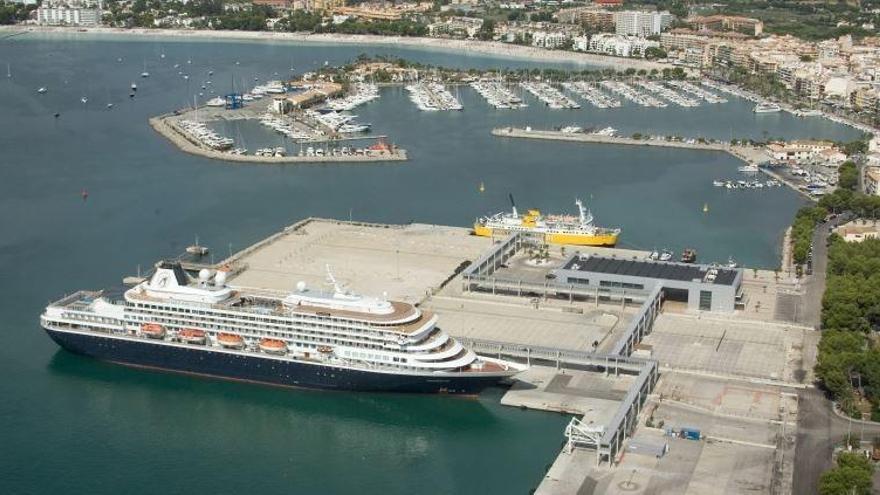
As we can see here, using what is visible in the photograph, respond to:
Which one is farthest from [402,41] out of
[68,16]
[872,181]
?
[872,181]

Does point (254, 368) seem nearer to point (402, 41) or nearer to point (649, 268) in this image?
point (649, 268)

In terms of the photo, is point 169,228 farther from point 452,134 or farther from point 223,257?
point 452,134

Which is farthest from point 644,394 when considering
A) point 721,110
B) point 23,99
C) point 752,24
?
point 752,24

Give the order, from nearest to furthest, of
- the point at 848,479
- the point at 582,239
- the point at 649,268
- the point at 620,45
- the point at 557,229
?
the point at 848,479
the point at 649,268
the point at 582,239
the point at 557,229
the point at 620,45

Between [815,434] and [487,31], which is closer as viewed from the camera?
[815,434]

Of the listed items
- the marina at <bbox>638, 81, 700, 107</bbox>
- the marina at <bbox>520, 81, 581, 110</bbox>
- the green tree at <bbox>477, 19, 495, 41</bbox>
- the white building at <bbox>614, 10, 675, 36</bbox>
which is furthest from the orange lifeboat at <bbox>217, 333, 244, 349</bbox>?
the white building at <bbox>614, 10, 675, 36</bbox>

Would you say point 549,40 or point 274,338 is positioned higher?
point 549,40
